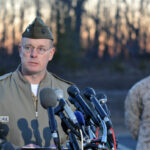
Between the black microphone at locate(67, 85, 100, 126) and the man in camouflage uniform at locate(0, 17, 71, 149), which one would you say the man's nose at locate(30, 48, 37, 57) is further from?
the black microphone at locate(67, 85, 100, 126)

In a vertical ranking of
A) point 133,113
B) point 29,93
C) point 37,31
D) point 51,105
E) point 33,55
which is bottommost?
point 133,113

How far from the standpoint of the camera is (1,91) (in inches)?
168

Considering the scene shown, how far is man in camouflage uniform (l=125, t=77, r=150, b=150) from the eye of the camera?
16.9ft

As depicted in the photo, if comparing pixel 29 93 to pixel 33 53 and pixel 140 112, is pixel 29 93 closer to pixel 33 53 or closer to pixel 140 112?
pixel 33 53

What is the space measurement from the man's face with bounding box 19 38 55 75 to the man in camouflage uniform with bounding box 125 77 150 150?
4.29ft

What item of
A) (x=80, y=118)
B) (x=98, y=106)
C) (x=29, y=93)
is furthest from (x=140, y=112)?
(x=80, y=118)

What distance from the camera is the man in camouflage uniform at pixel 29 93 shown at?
4086 mm

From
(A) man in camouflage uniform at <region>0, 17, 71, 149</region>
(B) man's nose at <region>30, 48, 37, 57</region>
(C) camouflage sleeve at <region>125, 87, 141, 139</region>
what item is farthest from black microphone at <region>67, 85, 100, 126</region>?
(C) camouflage sleeve at <region>125, 87, 141, 139</region>

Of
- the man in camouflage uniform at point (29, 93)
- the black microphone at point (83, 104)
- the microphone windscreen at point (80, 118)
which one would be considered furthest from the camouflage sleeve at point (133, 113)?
the microphone windscreen at point (80, 118)

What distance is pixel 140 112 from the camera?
5.43 metres

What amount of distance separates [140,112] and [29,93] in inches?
64.8

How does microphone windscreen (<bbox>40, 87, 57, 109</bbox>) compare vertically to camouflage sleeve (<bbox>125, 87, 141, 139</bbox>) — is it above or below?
above

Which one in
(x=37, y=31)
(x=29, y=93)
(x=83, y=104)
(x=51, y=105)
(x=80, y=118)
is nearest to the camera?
(x=51, y=105)

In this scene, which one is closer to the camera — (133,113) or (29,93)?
Result: (29,93)
